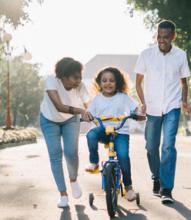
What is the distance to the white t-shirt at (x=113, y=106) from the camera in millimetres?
6309

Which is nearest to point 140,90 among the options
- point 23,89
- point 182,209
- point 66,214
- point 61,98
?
point 61,98

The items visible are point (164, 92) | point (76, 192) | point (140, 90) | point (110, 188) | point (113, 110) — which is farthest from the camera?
point (140, 90)

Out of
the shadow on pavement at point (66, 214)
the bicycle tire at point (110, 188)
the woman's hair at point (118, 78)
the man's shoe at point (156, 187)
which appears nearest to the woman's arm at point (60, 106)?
the woman's hair at point (118, 78)

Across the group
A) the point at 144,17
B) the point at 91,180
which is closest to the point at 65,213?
the point at 91,180

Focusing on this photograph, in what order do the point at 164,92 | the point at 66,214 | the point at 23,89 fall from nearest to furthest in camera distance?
the point at 66,214 → the point at 164,92 → the point at 23,89

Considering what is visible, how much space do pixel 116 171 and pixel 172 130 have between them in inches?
46.1

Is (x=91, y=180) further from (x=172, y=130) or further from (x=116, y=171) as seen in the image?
(x=116, y=171)

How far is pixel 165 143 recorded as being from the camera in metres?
6.96

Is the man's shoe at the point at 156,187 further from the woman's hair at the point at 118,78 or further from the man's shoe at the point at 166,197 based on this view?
the woman's hair at the point at 118,78

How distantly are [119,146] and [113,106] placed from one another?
0.43 meters

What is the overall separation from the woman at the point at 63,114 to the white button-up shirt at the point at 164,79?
2.88ft

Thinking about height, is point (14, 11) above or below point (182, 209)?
above

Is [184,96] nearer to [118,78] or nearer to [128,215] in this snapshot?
[118,78]

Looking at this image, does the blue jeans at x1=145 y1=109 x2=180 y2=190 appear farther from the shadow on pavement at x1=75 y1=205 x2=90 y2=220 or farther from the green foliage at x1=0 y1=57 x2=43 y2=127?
the green foliage at x1=0 y1=57 x2=43 y2=127
